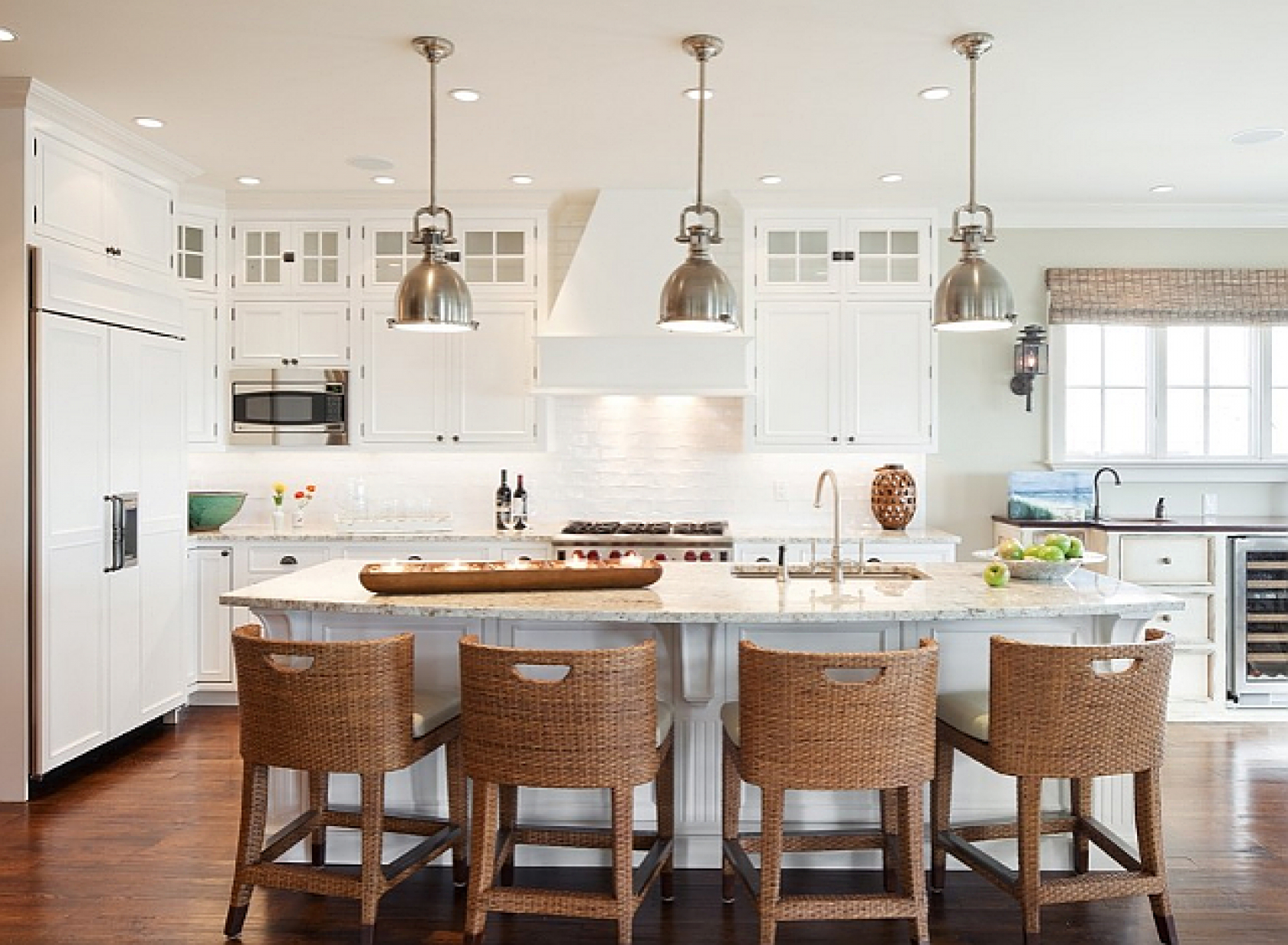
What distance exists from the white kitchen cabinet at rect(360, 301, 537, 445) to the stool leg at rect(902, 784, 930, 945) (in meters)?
3.55

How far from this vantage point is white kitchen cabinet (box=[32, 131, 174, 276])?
401cm

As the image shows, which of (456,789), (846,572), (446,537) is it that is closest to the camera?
(456,789)

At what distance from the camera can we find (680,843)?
10.5 feet

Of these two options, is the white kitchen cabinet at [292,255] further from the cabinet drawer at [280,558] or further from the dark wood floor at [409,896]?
the dark wood floor at [409,896]

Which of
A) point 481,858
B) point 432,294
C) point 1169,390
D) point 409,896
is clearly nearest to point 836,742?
point 481,858

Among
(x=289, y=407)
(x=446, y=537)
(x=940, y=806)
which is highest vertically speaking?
(x=289, y=407)

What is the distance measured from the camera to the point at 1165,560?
16.9 feet


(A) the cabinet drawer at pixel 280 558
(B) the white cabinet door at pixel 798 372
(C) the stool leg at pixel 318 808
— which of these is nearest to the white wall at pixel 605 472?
(B) the white cabinet door at pixel 798 372

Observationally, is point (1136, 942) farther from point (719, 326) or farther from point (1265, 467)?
point (1265, 467)

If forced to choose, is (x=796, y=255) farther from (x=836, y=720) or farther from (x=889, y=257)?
(x=836, y=720)

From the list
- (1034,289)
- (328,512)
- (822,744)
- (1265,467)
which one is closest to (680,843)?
(822,744)

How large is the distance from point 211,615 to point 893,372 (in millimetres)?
3985

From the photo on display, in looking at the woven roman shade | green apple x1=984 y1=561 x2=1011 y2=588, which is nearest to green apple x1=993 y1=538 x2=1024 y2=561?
green apple x1=984 y1=561 x2=1011 y2=588

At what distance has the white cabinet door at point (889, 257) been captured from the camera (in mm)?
5555
